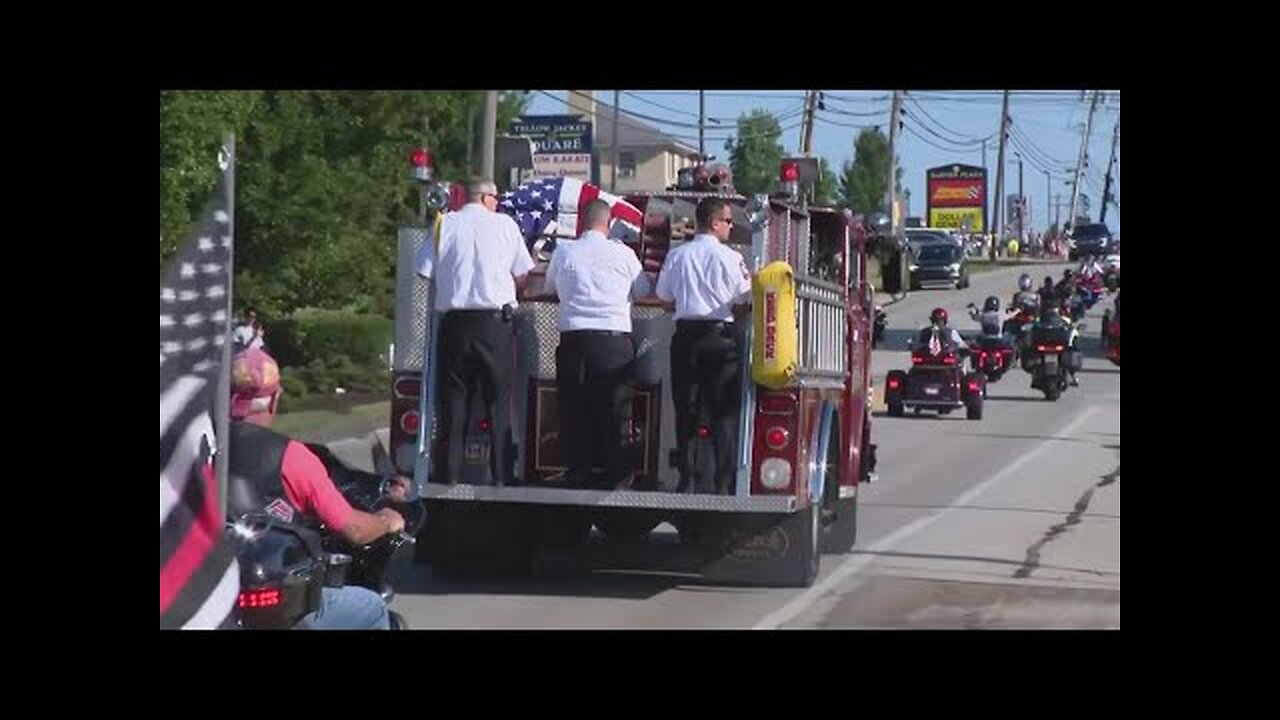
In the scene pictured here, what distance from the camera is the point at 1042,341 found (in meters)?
35.7

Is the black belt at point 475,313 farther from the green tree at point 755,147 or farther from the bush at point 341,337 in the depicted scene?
the green tree at point 755,147

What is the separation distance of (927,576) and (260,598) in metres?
7.70

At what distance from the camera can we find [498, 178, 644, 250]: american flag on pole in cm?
1380

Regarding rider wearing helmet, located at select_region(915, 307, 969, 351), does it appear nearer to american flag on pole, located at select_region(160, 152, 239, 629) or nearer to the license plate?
the license plate

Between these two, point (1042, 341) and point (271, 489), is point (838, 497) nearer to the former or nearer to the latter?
point (271, 489)

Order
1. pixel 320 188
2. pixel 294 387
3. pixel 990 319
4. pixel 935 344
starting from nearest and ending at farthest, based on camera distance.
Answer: pixel 320 188 < pixel 935 344 < pixel 294 387 < pixel 990 319

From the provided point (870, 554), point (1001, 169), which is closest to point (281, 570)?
point (870, 554)

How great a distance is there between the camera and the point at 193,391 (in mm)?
6508

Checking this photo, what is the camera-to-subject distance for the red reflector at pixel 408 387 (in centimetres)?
1284

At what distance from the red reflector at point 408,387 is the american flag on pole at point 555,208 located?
5.12ft

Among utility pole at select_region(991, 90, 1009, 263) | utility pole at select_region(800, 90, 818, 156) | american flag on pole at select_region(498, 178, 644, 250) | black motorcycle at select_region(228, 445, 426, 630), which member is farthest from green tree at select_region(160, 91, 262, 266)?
utility pole at select_region(991, 90, 1009, 263)

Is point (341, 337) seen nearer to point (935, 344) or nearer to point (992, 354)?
point (992, 354)
